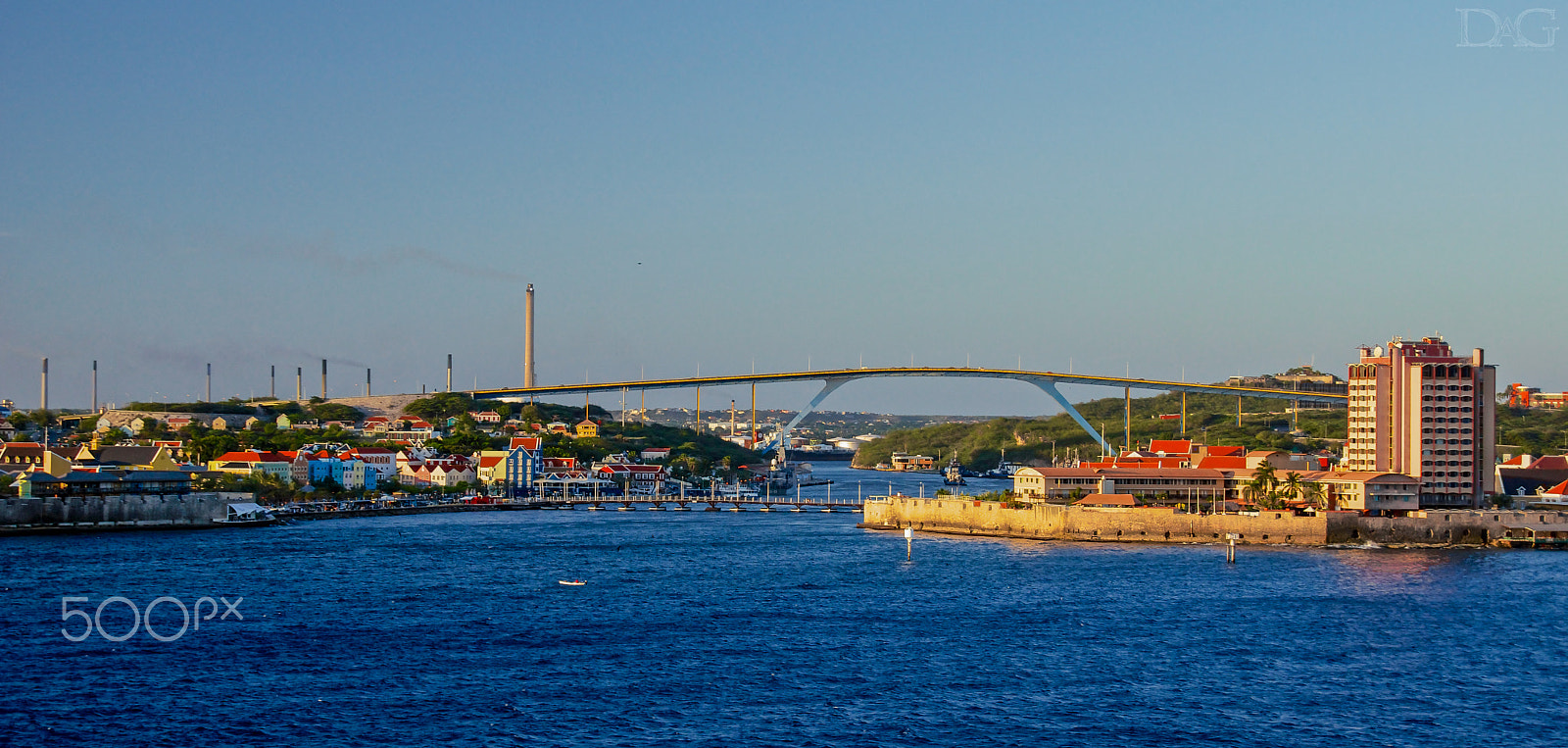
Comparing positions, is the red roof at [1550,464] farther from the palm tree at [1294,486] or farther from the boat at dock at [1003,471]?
the boat at dock at [1003,471]

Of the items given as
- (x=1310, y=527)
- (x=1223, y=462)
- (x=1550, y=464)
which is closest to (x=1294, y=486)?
(x=1310, y=527)

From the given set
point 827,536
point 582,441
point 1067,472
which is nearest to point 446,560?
point 827,536

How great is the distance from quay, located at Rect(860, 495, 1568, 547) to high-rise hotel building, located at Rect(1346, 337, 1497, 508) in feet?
7.25

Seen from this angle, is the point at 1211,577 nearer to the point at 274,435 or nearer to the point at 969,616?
the point at 969,616

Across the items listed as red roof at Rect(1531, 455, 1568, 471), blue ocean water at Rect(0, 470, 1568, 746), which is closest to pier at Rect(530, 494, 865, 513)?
blue ocean water at Rect(0, 470, 1568, 746)

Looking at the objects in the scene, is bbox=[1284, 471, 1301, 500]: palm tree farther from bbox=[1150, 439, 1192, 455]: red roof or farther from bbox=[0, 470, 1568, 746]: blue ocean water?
bbox=[1150, 439, 1192, 455]: red roof

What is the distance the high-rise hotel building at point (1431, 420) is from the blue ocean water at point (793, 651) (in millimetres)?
7115

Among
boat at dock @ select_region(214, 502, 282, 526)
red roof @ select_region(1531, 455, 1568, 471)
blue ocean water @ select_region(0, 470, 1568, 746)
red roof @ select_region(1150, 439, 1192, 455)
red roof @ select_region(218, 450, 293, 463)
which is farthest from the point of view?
red roof @ select_region(218, 450, 293, 463)

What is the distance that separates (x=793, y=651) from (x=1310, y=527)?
2362cm

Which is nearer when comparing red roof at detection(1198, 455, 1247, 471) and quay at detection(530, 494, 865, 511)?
red roof at detection(1198, 455, 1247, 471)

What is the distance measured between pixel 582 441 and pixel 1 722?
68080mm

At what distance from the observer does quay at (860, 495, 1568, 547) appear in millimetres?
40688

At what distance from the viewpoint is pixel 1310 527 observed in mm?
40719

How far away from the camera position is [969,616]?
26.3 meters
